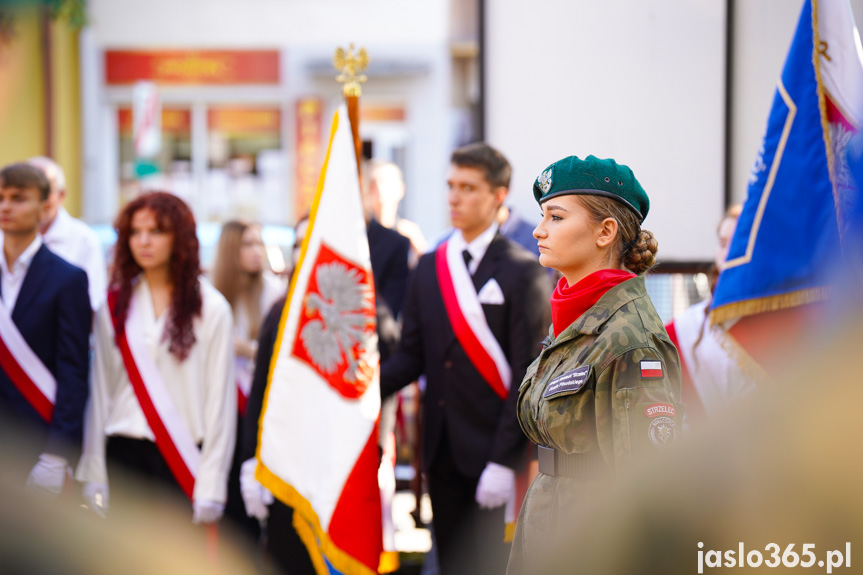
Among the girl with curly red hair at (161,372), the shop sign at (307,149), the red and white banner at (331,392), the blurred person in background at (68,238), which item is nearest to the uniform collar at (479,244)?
the red and white banner at (331,392)

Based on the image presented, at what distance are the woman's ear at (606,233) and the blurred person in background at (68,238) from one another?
13.2ft

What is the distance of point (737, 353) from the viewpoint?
321cm

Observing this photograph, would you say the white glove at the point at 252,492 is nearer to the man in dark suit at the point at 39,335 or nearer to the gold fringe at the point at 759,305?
the man in dark suit at the point at 39,335

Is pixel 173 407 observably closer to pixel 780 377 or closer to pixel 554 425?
pixel 554 425

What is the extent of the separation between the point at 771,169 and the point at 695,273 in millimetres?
1798

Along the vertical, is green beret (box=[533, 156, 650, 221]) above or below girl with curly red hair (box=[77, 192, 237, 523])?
above

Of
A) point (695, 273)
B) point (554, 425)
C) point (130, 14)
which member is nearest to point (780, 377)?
point (554, 425)

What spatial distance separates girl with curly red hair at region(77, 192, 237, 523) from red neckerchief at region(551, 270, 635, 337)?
2100mm

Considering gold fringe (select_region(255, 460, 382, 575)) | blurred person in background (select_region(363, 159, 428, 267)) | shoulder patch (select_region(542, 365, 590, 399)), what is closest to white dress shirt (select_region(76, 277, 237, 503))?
gold fringe (select_region(255, 460, 382, 575))

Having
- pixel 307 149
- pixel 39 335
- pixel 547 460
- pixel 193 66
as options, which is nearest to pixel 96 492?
pixel 39 335

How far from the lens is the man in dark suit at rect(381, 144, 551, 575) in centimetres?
374

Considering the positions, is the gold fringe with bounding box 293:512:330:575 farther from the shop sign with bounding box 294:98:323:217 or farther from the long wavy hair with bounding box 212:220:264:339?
the shop sign with bounding box 294:98:323:217

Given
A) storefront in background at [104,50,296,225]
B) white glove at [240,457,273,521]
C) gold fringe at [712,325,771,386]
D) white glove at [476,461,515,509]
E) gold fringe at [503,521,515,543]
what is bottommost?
gold fringe at [503,521,515,543]

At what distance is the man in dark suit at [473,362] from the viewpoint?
3.74 m
